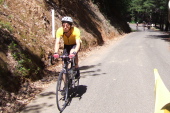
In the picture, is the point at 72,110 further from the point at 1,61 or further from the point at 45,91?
the point at 1,61

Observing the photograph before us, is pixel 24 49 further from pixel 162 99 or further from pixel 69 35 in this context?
pixel 162 99

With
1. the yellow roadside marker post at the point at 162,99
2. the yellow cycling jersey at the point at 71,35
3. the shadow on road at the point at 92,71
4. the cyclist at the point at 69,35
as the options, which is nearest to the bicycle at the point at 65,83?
the cyclist at the point at 69,35

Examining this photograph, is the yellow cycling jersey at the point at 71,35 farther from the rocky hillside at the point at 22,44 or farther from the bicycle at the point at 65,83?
the rocky hillside at the point at 22,44

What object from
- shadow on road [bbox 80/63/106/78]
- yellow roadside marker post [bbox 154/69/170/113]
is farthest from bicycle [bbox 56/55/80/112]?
yellow roadside marker post [bbox 154/69/170/113]

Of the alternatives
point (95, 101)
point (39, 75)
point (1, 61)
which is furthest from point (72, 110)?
point (39, 75)

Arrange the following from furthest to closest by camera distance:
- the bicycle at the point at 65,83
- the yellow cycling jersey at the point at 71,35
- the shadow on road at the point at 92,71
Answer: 1. the shadow on road at the point at 92,71
2. the yellow cycling jersey at the point at 71,35
3. the bicycle at the point at 65,83

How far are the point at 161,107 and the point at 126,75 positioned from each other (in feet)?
20.5

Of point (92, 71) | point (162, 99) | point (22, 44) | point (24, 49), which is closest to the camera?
point (162, 99)

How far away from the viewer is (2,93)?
552 cm

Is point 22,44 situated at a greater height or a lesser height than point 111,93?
greater

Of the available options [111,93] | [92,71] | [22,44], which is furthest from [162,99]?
[92,71]

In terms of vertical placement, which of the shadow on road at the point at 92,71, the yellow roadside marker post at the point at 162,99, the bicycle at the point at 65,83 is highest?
the yellow roadside marker post at the point at 162,99

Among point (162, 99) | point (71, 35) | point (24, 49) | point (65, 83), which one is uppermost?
point (71, 35)

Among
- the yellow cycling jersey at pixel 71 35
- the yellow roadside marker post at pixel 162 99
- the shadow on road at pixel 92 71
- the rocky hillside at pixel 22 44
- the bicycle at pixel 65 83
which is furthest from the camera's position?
the shadow on road at pixel 92 71
